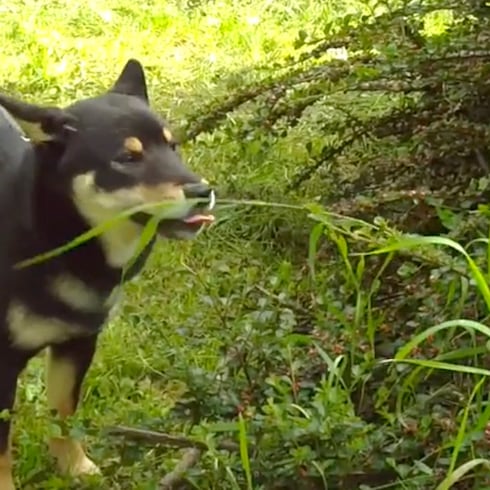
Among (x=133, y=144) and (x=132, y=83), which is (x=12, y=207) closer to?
(x=133, y=144)

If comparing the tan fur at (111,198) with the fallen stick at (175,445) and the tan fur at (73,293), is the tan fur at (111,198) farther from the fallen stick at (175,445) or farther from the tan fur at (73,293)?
the fallen stick at (175,445)

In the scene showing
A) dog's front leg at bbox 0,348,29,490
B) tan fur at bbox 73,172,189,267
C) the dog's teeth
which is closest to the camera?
the dog's teeth

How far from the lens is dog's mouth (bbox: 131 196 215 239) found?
2.46 metres

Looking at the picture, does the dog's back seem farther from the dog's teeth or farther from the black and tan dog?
the dog's teeth

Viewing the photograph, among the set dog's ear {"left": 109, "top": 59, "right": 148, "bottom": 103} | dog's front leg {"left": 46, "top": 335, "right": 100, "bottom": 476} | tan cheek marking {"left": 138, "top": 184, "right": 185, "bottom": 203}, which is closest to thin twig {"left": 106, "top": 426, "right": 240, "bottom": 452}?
tan cheek marking {"left": 138, "top": 184, "right": 185, "bottom": 203}

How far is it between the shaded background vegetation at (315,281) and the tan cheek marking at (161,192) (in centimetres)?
27

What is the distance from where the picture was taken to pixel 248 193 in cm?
390

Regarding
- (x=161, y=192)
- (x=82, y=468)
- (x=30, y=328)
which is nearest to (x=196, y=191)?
(x=161, y=192)

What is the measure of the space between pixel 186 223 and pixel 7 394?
482 millimetres

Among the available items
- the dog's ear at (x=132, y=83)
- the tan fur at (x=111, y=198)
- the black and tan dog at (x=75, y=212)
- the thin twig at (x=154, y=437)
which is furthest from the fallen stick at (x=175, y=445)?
the dog's ear at (x=132, y=83)

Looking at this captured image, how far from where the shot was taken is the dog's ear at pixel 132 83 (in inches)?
109

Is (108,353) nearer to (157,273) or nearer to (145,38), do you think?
(157,273)

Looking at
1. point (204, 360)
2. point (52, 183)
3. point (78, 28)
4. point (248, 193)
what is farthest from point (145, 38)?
point (52, 183)

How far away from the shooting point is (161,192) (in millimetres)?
2439
